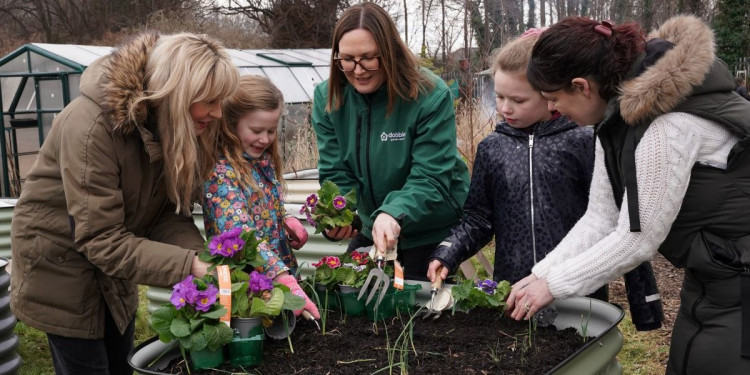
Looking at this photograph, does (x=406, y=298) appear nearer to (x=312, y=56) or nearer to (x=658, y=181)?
(x=658, y=181)

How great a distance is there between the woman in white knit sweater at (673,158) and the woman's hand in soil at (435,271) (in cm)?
47

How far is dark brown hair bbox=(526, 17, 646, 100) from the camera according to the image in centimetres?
171

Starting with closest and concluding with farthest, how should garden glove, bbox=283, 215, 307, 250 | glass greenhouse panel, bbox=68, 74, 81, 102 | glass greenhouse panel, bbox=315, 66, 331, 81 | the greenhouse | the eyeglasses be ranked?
the eyeglasses
garden glove, bbox=283, 215, 307, 250
the greenhouse
glass greenhouse panel, bbox=68, 74, 81, 102
glass greenhouse panel, bbox=315, 66, 331, 81

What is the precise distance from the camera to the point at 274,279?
2051 millimetres

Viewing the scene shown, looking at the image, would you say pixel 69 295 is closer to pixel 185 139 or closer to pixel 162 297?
pixel 185 139

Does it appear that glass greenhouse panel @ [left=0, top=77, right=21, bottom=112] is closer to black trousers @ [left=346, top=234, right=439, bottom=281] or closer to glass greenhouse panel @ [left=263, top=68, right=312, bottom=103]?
glass greenhouse panel @ [left=263, top=68, right=312, bottom=103]

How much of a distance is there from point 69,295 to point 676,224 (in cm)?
168

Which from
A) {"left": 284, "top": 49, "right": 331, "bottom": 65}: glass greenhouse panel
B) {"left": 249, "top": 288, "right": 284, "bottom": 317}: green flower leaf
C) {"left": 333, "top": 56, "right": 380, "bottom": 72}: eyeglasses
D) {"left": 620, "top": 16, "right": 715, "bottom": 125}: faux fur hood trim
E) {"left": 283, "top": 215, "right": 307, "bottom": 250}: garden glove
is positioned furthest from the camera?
{"left": 284, "top": 49, "right": 331, "bottom": 65}: glass greenhouse panel

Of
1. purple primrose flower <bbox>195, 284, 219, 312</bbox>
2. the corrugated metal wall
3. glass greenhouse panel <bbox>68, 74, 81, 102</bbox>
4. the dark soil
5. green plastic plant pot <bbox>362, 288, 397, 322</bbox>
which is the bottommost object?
the corrugated metal wall

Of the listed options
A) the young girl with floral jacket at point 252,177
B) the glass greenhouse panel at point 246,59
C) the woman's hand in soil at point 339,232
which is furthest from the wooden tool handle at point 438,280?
the glass greenhouse panel at point 246,59

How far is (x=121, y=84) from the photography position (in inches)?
74.6

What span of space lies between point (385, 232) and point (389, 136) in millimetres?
496

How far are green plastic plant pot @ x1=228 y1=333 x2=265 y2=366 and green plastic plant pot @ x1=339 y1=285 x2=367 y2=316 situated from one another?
452 mm

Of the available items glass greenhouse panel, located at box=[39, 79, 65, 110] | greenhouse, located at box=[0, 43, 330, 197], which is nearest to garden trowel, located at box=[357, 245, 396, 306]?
greenhouse, located at box=[0, 43, 330, 197]
